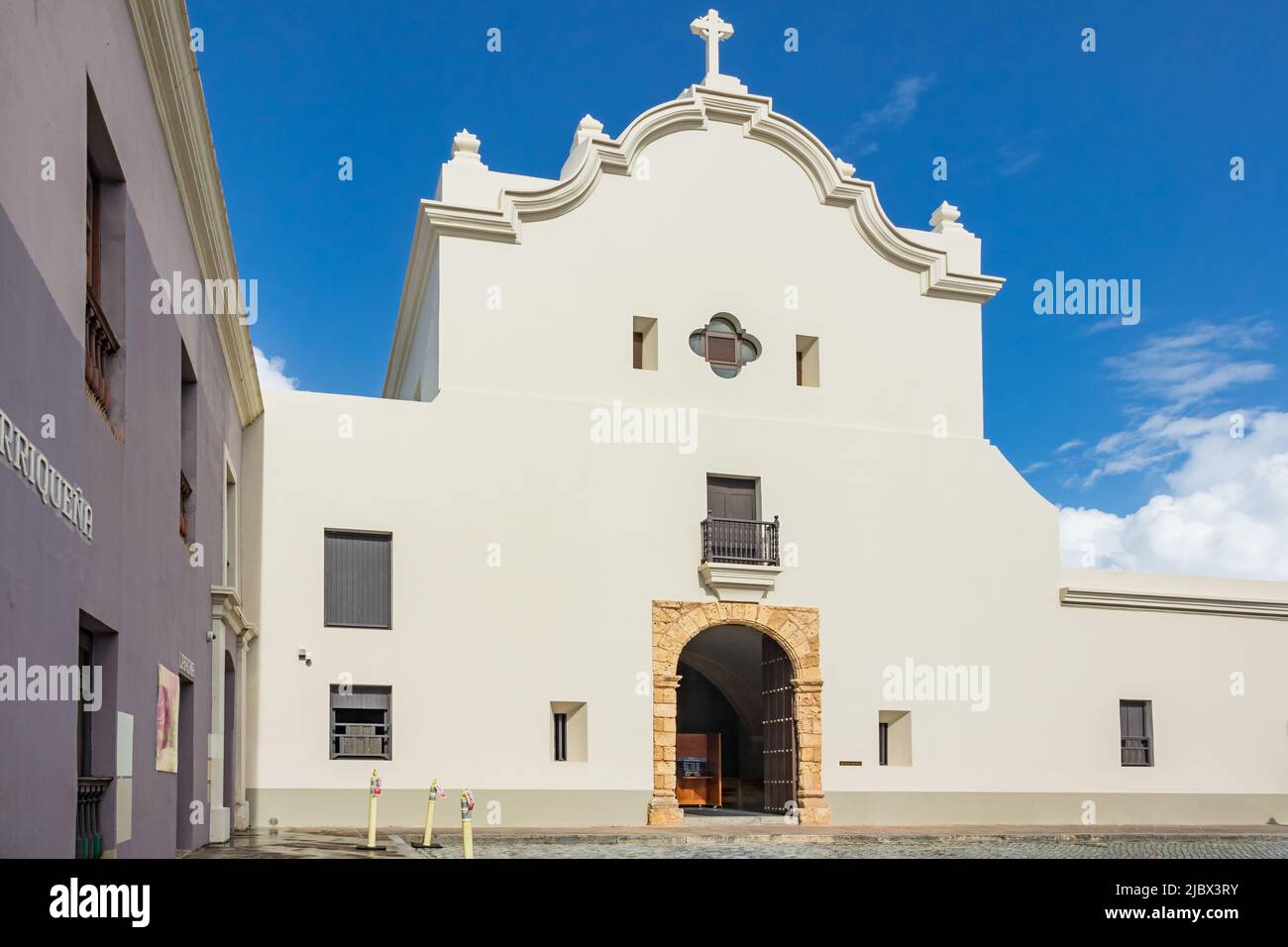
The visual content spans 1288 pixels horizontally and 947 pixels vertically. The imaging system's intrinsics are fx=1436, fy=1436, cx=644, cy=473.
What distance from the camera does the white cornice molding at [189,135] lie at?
10.9 m

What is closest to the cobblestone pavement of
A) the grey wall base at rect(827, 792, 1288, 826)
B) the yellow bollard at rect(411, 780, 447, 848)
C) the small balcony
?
the yellow bollard at rect(411, 780, 447, 848)

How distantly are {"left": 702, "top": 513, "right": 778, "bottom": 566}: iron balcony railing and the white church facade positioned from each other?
50 millimetres

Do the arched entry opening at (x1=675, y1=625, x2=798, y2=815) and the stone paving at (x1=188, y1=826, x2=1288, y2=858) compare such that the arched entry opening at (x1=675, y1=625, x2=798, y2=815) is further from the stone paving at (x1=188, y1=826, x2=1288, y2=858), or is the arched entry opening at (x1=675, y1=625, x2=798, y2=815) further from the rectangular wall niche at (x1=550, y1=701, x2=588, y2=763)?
the rectangular wall niche at (x1=550, y1=701, x2=588, y2=763)

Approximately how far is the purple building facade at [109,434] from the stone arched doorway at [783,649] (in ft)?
22.8

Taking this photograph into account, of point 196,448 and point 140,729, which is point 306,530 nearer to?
point 196,448

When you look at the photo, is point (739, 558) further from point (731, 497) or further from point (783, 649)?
point (783, 649)

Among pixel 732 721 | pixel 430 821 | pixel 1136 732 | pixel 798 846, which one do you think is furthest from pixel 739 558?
pixel 1136 732

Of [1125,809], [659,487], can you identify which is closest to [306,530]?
[659,487]

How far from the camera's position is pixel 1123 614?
80.6ft

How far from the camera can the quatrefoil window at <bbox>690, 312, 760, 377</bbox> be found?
23188mm

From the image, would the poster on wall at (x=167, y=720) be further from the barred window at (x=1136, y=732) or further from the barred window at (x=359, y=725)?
the barred window at (x=1136, y=732)

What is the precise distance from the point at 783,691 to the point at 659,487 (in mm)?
3840

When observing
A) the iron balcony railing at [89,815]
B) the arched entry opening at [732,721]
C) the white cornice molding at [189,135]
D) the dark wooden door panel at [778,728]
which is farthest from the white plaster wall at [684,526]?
the iron balcony railing at [89,815]

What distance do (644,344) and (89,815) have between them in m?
15.0
